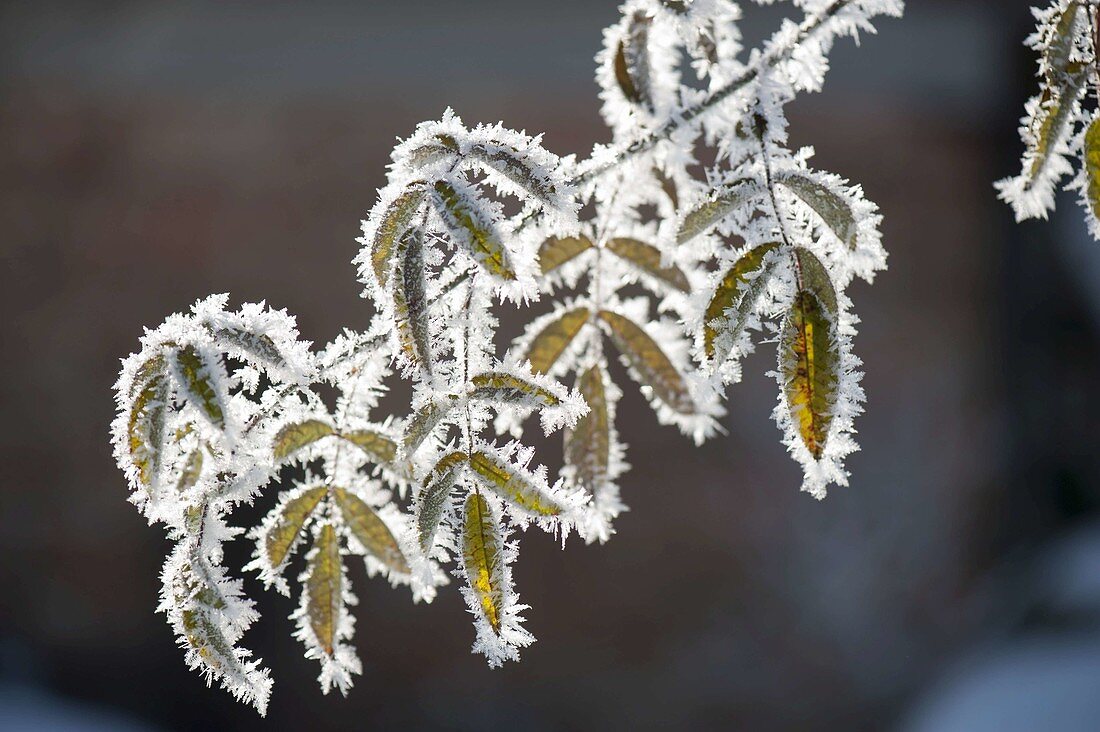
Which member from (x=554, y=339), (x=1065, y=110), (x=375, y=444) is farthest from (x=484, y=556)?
(x=1065, y=110)

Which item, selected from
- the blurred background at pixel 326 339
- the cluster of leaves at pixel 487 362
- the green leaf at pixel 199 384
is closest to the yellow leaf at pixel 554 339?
the cluster of leaves at pixel 487 362

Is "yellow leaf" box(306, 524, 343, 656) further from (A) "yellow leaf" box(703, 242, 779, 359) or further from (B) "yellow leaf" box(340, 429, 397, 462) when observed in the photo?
(A) "yellow leaf" box(703, 242, 779, 359)

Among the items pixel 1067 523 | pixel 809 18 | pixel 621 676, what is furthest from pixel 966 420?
pixel 809 18

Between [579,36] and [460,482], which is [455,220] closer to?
[460,482]

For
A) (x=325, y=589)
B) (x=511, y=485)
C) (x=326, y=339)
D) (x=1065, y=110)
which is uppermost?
(x=326, y=339)

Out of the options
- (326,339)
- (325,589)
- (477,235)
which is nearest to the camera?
(477,235)

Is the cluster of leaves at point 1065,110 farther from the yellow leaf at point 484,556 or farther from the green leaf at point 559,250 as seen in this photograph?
the yellow leaf at point 484,556

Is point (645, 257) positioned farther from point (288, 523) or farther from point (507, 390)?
point (288, 523)
